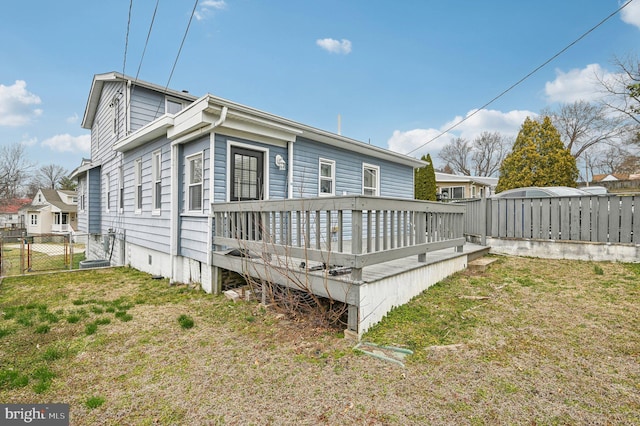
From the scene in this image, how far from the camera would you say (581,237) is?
22.1 ft

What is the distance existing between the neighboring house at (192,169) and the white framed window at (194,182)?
20 millimetres

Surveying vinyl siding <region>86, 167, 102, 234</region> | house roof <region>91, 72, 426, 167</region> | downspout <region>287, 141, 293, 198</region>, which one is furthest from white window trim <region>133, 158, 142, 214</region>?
downspout <region>287, 141, 293, 198</region>

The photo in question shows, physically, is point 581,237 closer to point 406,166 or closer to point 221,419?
point 406,166

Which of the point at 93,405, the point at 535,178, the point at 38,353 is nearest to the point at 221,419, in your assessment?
the point at 93,405

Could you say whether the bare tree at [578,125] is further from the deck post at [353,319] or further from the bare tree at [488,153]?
the deck post at [353,319]

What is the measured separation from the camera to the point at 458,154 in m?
39.4

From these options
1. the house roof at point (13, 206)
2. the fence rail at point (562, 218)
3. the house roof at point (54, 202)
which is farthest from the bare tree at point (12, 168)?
the fence rail at point (562, 218)

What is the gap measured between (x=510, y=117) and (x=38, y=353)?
38723 millimetres

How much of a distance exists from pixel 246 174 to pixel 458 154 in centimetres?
3906

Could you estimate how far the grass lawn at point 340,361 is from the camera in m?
2.30

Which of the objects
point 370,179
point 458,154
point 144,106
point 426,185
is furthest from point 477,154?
point 144,106

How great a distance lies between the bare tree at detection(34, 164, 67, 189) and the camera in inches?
1686

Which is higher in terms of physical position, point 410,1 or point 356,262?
point 410,1

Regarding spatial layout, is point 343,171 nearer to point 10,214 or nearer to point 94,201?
point 94,201
